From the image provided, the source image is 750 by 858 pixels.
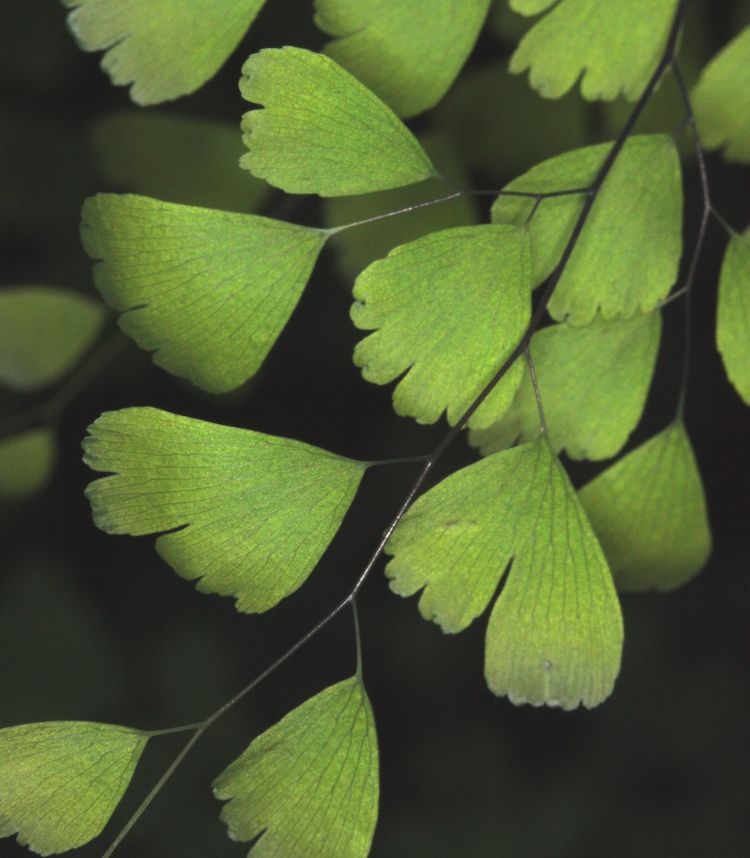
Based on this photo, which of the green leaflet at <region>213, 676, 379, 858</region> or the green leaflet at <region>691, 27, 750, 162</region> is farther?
the green leaflet at <region>691, 27, 750, 162</region>

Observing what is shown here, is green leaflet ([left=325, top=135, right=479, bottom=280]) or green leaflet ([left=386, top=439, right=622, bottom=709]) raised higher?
green leaflet ([left=325, top=135, right=479, bottom=280])

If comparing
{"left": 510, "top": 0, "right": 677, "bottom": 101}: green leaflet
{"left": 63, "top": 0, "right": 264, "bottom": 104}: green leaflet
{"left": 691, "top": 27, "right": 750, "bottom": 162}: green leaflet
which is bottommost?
{"left": 691, "top": 27, "right": 750, "bottom": 162}: green leaflet

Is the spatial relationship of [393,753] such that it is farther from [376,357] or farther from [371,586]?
[376,357]

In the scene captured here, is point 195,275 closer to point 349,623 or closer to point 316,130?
point 316,130

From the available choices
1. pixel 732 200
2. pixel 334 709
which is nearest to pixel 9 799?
pixel 334 709

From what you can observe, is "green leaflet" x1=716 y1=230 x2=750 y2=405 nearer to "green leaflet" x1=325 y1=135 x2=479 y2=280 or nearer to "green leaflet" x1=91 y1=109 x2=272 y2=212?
"green leaflet" x1=325 y1=135 x2=479 y2=280

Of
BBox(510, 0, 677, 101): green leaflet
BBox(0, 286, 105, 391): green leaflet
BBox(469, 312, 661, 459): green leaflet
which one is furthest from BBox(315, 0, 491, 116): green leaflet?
BBox(0, 286, 105, 391): green leaflet

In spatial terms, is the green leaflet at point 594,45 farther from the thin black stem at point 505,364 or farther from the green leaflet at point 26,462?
the green leaflet at point 26,462
